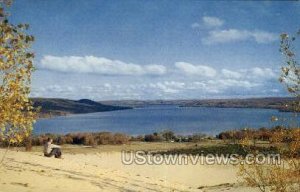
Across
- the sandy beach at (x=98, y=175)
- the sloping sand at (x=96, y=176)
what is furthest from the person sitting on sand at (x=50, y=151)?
the sloping sand at (x=96, y=176)

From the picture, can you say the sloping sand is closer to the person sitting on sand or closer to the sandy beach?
the sandy beach

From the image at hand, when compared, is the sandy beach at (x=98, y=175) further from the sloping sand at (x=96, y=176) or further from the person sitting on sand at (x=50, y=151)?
the person sitting on sand at (x=50, y=151)

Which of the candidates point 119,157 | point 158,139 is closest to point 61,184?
point 119,157

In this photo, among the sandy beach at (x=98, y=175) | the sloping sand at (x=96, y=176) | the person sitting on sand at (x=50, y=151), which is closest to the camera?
the sloping sand at (x=96, y=176)

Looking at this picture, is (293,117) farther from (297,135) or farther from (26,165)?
(26,165)

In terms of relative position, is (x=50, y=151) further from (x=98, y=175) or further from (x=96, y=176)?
(x=96, y=176)

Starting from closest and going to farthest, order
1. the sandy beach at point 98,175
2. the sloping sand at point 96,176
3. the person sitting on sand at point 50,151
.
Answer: the sloping sand at point 96,176, the sandy beach at point 98,175, the person sitting on sand at point 50,151

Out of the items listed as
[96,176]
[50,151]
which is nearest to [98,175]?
[96,176]

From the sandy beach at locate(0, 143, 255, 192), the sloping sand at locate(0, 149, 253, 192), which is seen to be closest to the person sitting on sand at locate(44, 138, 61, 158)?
the sandy beach at locate(0, 143, 255, 192)
